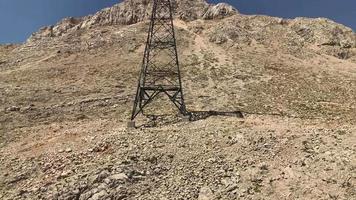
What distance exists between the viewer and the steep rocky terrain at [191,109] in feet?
51.9

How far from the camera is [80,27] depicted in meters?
58.5

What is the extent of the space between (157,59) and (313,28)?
2407 centimetres

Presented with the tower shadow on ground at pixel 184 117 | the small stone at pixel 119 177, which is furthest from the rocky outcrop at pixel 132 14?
the small stone at pixel 119 177

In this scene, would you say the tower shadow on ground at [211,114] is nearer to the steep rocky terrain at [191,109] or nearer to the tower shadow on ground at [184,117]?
the tower shadow on ground at [184,117]

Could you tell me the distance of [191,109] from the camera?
28641 mm

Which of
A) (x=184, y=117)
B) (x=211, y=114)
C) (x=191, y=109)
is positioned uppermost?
(x=184, y=117)

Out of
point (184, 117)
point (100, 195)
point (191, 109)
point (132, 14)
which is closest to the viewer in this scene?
point (100, 195)

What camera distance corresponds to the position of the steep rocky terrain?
15.8 meters

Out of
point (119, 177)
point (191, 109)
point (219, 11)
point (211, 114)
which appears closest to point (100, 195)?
point (119, 177)

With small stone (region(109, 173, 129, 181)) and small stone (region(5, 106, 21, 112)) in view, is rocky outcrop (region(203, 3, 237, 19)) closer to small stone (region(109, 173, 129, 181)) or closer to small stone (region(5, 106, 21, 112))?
small stone (region(5, 106, 21, 112))

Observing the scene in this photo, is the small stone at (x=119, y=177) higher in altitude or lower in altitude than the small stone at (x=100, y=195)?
higher

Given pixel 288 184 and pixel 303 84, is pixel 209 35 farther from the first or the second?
pixel 288 184

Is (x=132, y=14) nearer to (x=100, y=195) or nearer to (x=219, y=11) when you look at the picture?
(x=219, y=11)

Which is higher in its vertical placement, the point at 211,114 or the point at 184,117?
the point at 184,117
